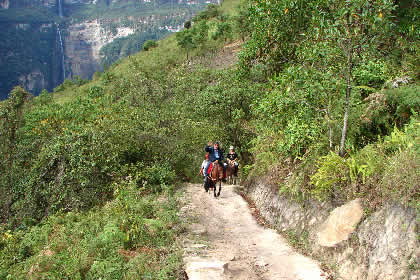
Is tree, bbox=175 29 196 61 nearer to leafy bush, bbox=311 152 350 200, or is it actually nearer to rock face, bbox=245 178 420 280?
rock face, bbox=245 178 420 280

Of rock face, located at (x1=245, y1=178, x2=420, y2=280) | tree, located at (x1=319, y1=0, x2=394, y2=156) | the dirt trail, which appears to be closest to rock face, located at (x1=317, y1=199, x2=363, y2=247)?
rock face, located at (x1=245, y1=178, x2=420, y2=280)

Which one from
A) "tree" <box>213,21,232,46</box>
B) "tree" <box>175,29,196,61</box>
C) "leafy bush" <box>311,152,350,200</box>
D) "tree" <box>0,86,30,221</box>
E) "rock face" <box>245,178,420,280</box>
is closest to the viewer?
"rock face" <box>245,178,420,280</box>

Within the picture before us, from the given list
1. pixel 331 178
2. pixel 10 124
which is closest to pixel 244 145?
pixel 331 178

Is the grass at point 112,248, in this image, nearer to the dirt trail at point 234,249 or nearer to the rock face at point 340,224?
the dirt trail at point 234,249

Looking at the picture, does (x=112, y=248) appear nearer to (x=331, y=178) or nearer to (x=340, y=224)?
(x=340, y=224)

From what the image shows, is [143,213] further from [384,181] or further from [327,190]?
[384,181]

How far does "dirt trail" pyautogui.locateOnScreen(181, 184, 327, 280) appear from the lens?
7.15m

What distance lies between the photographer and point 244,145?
19.2 meters

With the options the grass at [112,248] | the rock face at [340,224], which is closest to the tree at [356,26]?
the rock face at [340,224]

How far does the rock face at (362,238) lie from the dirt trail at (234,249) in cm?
53

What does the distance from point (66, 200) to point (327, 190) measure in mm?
10860

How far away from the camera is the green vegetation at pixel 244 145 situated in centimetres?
771

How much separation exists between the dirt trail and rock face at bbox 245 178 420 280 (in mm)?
535

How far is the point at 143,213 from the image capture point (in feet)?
33.4
